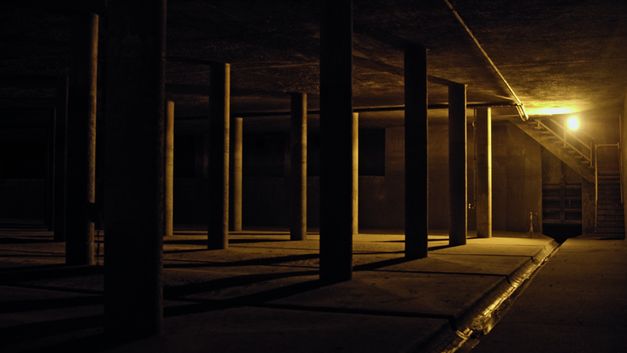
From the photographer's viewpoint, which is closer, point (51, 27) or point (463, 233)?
point (51, 27)

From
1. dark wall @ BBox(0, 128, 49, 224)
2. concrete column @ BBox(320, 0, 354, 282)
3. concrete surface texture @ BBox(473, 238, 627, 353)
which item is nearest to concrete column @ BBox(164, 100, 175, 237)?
concrete column @ BBox(320, 0, 354, 282)

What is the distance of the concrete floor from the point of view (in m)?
5.85

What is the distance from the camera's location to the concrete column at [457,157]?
2000cm

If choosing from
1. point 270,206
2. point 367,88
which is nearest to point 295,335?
point 367,88

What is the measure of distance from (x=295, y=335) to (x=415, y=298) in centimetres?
286

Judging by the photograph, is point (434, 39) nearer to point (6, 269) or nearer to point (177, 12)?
point (177, 12)

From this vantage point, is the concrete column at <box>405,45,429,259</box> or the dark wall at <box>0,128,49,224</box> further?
the dark wall at <box>0,128,49,224</box>

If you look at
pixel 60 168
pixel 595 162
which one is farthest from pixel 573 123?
pixel 60 168

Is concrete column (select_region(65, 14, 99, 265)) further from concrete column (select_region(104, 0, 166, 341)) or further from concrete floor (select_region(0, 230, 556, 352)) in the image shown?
concrete column (select_region(104, 0, 166, 341))

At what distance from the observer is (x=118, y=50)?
5.95m

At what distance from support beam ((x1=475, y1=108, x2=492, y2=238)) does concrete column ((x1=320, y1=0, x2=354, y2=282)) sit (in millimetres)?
14317

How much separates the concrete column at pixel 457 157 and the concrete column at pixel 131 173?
14.9 meters

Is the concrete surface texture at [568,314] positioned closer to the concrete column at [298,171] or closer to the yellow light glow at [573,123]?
the concrete column at [298,171]

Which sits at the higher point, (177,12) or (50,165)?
(177,12)
